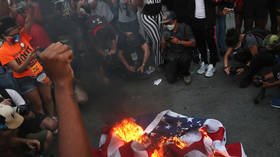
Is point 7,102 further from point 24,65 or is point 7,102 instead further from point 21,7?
point 21,7

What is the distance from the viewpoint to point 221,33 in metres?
7.18

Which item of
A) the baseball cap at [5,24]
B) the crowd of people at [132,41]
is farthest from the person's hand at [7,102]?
the baseball cap at [5,24]

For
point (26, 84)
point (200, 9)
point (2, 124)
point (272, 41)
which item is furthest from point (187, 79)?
point (2, 124)

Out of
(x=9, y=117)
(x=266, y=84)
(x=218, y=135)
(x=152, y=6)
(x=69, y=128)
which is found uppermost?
(x=69, y=128)

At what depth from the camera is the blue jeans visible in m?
7.04

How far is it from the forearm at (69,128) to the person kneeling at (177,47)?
5089 millimetres

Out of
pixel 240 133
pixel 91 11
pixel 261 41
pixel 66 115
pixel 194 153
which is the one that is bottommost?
pixel 240 133

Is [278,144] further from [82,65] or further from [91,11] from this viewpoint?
[91,11]

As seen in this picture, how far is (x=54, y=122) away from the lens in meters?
5.03

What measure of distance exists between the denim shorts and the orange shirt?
0.07 meters

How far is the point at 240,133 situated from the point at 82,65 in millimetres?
3525

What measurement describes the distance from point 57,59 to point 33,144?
10.0 ft

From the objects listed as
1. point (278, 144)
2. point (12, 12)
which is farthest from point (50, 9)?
point (278, 144)

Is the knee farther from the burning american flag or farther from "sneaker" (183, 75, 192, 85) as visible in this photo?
the burning american flag
